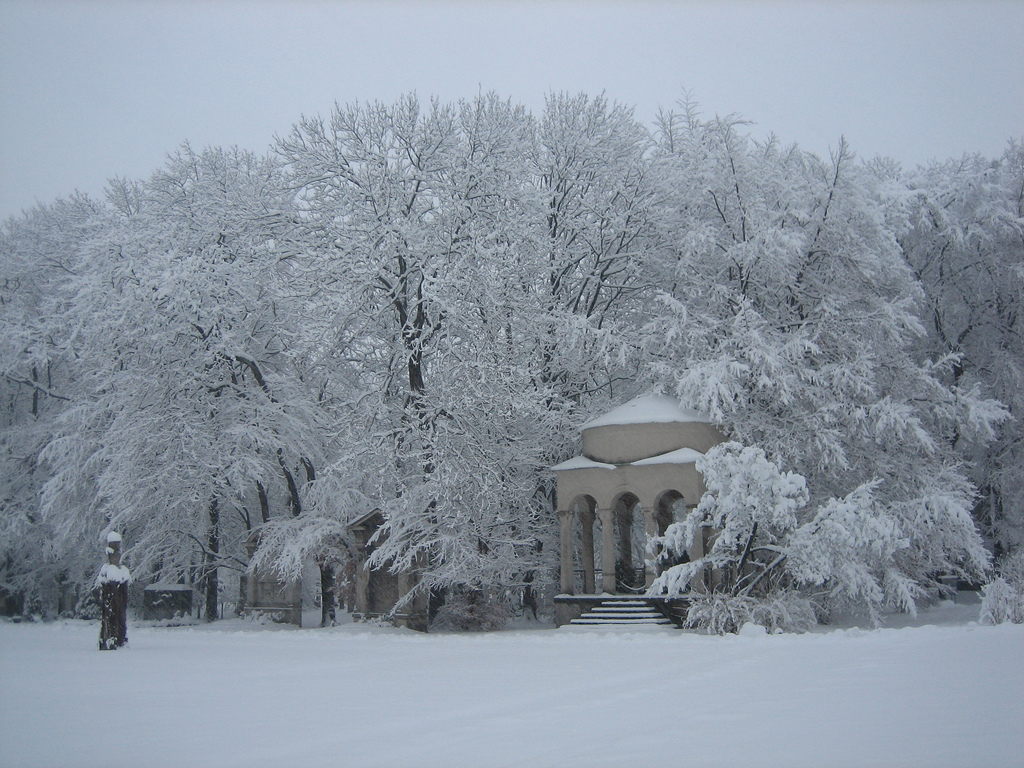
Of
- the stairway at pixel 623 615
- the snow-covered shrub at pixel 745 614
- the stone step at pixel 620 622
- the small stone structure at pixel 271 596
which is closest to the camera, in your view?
the snow-covered shrub at pixel 745 614

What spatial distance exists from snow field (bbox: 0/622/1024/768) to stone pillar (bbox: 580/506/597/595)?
34.4ft

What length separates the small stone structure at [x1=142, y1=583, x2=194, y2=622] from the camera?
31.9 meters

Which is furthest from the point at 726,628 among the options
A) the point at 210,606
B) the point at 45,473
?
the point at 45,473

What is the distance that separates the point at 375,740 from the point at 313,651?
10.1 m

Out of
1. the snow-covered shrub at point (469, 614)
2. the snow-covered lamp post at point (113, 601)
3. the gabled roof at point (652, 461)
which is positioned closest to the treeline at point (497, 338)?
the snow-covered shrub at point (469, 614)

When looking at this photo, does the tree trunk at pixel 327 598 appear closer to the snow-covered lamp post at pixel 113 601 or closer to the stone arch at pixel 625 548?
the stone arch at pixel 625 548

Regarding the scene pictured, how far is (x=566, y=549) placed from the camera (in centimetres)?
2538

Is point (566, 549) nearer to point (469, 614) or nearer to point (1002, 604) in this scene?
point (469, 614)

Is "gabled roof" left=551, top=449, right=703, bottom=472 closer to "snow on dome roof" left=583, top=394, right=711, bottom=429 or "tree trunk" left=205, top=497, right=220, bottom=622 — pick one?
"snow on dome roof" left=583, top=394, right=711, bottom=429

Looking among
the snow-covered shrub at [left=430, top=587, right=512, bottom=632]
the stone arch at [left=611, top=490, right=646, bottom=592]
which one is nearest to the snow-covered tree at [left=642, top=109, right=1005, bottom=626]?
the stone arch at [left=611, top=490, right=646, bottom=592]

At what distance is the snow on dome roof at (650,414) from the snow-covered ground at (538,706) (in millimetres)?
9243

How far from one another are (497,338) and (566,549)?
6.02 meters

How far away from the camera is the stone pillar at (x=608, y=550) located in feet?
79.7

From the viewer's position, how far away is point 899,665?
37.7 ft
